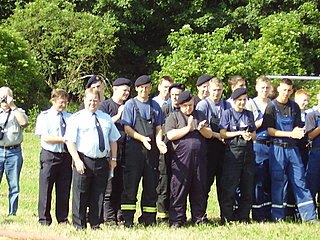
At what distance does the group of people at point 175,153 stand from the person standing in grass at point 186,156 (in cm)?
1

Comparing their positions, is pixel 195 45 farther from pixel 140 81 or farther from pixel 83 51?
pixel 140 81

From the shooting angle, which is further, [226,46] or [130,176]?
[226,46]

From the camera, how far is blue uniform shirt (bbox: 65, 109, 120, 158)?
27.0ft

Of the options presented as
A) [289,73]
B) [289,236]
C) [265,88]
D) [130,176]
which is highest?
[289,73]

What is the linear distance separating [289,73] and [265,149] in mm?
17386

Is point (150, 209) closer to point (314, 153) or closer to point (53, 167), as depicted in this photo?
point (53, 167)

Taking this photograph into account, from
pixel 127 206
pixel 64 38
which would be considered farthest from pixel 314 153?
pixel 64 38

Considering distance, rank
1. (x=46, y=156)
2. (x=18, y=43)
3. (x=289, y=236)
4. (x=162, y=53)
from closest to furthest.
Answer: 1. (x=289, y=236)
2. (x=46, y=156)
3. (x=18, y=43)
4. (x=162, y=53)

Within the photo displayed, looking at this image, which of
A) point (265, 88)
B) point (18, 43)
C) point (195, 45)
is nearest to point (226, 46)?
point (195, 45)

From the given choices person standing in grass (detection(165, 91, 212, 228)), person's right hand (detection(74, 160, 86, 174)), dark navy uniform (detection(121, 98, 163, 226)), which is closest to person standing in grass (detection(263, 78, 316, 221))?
person standing in grass (detection(165, 91, 212, 228))

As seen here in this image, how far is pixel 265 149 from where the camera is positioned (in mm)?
9297

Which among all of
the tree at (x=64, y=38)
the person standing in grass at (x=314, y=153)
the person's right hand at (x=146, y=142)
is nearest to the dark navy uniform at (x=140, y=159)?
the person's right hand at (x=146, y=142)

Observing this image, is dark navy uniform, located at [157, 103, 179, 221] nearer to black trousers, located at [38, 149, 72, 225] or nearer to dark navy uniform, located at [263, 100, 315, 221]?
black trousers, located at [38, 149, 72, 225]

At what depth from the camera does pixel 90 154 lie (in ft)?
27.0
